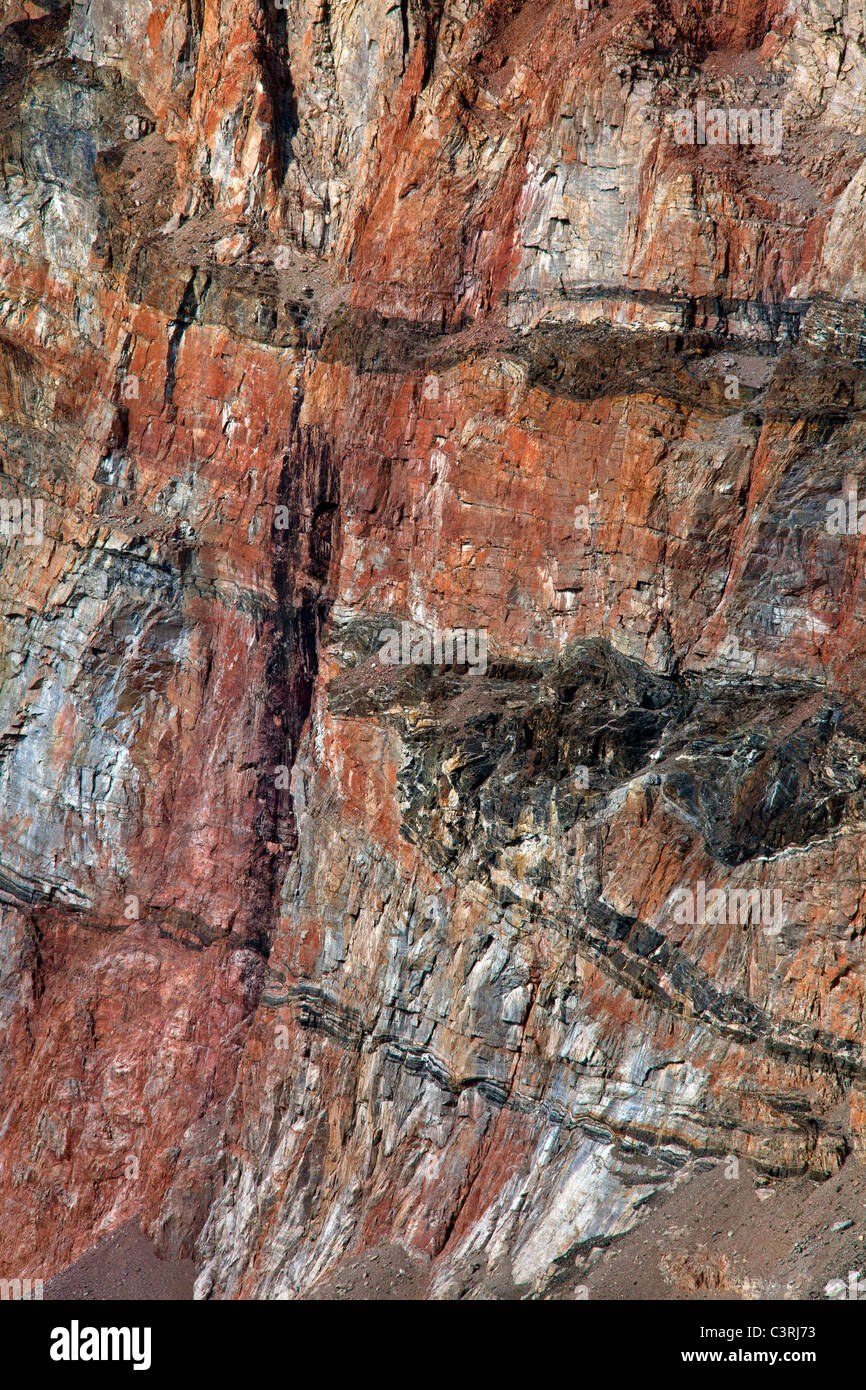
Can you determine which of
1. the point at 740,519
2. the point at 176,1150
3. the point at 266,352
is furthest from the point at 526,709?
the point at 176,1150

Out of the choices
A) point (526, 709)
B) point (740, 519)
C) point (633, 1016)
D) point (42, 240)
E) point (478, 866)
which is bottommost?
point (633, 1016)

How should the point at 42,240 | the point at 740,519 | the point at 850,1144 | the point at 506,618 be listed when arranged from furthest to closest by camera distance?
the point at 42,240
the point at 506,618
the point at 740,519
the point at 850,1144

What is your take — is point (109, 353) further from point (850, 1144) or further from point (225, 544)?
point (850, 1144)

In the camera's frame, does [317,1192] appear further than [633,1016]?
Yes

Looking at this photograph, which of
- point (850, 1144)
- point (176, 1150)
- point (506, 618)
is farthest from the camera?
point (176, 1150)

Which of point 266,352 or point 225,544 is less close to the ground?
point 266,352

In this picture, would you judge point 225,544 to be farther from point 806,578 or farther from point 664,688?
point 806,578
